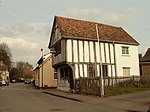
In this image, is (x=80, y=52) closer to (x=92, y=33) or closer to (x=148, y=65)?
(x=92, y=33)

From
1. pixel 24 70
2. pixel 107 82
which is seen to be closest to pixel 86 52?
pixel 107 82

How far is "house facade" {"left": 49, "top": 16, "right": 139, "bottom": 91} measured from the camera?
3038 cm

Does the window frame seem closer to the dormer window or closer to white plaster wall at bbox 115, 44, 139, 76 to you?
the dormer window

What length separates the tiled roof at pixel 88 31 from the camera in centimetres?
3144

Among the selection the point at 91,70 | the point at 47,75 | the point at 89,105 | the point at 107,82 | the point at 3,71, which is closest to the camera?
the point at 89,105

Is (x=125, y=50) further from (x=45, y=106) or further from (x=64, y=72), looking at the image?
(x=45, y=106)

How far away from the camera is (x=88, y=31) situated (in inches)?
1300

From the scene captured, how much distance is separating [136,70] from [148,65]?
7950mm

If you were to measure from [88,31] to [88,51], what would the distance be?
119 inches

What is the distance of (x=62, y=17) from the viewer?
3412cm

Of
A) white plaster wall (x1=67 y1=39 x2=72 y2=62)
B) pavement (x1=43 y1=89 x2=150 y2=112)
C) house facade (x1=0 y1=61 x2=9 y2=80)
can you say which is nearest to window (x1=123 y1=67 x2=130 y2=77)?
white plaster wall (x1=67 y1=39 x2=72 y2=62)

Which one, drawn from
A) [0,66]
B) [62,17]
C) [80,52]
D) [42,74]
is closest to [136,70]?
[80,52]

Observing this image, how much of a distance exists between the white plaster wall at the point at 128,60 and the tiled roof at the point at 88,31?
34.7 inches

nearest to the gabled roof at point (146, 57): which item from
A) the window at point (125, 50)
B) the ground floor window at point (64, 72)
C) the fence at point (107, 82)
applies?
the window at point (125, 50)
